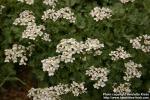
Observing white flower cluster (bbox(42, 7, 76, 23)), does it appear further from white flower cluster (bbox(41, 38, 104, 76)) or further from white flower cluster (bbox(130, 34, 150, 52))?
white flower cluster (bbox(130, 34, 150, 52))

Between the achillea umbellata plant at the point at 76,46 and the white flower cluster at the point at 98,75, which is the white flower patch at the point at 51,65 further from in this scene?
the white flower cluster at the point at 98,75

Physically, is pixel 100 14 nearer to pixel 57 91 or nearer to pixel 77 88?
pixel 77 88

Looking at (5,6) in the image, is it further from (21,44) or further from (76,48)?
(76,48)

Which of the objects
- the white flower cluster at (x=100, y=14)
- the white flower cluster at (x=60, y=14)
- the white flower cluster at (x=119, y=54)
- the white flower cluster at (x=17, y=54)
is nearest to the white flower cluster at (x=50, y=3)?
the white flower cluster at (x=60, y=14)

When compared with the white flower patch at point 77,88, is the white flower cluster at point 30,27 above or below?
above

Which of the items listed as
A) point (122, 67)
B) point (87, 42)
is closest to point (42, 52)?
point (87, 42)

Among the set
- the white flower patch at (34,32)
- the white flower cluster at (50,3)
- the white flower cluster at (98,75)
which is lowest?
the white flower cluster at (98,75)
